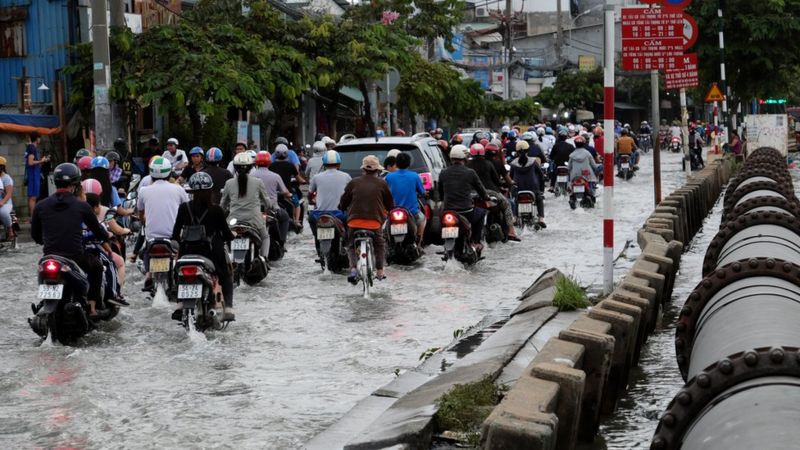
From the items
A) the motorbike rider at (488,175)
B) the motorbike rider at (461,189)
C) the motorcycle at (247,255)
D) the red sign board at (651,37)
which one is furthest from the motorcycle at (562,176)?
the motorcycle at (247,255)

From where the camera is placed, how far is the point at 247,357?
10164 millimetres

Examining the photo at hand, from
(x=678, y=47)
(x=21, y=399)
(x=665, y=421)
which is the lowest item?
(x=21, y=399)

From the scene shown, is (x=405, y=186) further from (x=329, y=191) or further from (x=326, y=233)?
(x=326, y=233)

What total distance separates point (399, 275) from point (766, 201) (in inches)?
232

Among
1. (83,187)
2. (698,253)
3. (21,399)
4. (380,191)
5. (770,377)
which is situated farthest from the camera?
(698,253)

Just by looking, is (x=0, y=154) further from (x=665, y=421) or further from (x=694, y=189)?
(x=665, y=421)

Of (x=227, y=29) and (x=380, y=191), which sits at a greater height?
(x=227, y=29)

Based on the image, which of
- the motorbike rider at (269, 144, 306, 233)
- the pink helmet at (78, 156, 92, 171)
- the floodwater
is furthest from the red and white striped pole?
the motorbike rider at (269, 144, 306, 233)

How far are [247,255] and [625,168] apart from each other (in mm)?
23074

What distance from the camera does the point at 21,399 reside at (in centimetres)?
866

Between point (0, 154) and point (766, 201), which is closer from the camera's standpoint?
point (766, 201)

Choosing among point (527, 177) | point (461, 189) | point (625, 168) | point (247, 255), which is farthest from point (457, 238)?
point (625, 168)

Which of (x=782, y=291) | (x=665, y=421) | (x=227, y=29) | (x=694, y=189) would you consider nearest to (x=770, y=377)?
A: (x=665, y=421)

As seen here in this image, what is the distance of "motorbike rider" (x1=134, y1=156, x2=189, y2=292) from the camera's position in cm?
1279
